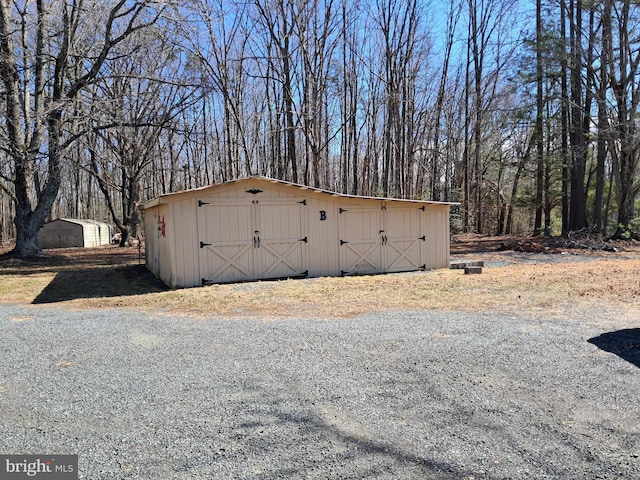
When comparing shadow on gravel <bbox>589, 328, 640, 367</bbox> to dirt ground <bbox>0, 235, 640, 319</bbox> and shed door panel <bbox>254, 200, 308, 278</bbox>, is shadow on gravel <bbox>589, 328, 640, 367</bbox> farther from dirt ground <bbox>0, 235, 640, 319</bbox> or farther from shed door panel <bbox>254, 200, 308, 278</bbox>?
shed door panel <bbox>254, 200, 308, 278</bbox>

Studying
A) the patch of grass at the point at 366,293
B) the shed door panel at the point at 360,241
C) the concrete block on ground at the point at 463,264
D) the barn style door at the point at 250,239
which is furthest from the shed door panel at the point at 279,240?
the concrete block on ground at the point at 463,264

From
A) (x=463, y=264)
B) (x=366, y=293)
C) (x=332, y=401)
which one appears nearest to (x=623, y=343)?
(x=332, y=401)

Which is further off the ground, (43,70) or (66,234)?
(43,70)

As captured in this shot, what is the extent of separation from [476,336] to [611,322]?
203 cm

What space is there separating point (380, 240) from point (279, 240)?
2.89m

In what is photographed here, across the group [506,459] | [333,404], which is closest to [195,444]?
[333,404]

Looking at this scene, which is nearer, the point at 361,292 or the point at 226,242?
the point at 361,292

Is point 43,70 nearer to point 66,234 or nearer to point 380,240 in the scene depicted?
point 66,234

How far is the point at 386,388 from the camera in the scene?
3.71 metres

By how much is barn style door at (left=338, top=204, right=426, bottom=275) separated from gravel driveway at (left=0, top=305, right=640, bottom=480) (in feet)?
19.9

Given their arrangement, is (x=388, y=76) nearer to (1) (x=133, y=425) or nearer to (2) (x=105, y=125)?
(2) (x=105, y=125)

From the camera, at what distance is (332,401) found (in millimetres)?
3441

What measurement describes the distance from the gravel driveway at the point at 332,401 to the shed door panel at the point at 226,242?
462 centimetres

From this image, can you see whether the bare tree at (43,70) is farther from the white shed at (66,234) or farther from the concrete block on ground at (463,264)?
the concrete block on ground at (463,264)
